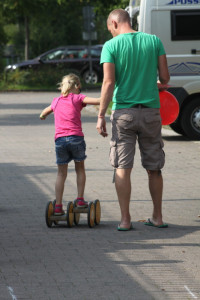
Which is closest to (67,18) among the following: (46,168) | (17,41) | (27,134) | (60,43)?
(60,43)

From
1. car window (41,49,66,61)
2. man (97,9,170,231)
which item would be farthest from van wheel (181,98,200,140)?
car window (41,49,66,61)

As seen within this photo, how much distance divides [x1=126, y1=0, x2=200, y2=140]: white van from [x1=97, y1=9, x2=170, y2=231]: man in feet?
24.0

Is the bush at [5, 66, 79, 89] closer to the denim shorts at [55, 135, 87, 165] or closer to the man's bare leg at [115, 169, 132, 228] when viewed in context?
the denim shorts at [55, 135, 87, 165]

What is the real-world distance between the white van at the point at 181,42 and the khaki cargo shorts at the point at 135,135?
7305 mm

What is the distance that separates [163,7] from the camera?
14.7 metres

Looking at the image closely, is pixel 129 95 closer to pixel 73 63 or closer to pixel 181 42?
pixel 181 42

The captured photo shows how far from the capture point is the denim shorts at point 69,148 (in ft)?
24.6

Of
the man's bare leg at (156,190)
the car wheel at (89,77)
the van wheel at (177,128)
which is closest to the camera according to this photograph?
the man's bare leg at (156,190)

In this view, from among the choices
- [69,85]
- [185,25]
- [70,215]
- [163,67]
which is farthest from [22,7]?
[70,215]

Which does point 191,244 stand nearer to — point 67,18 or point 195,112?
point 195,112

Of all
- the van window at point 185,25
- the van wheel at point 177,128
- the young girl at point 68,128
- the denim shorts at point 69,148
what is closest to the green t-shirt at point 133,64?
the young girl at point 68,128

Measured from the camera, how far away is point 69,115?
7.50 meters

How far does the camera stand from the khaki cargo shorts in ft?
23.7

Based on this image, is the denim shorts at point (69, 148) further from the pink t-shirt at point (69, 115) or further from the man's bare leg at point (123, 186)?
the man's bare leg at point (123, 186)
